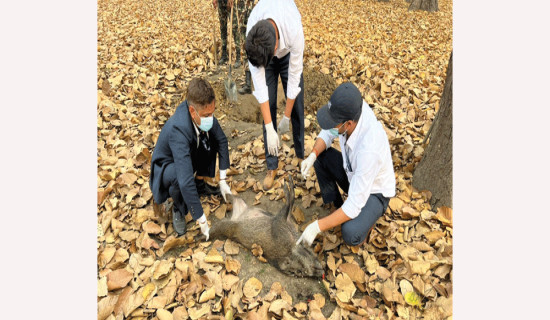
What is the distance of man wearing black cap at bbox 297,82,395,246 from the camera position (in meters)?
1.97

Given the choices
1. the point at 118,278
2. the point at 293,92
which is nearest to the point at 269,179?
the point at 293,92

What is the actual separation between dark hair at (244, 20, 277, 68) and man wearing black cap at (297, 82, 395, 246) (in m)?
0.64

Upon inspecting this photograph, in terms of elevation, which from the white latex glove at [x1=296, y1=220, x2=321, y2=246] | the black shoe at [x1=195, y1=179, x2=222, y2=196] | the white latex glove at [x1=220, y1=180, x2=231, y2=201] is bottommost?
the black shoe at [x1=195, y1=179, x2=222, y2=196]

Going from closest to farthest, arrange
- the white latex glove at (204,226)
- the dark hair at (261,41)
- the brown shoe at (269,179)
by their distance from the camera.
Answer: the dark hair at (261,41), the white latex glove at (204,226), the brown shoe at (269,179)

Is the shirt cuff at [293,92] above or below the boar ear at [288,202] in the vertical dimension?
above

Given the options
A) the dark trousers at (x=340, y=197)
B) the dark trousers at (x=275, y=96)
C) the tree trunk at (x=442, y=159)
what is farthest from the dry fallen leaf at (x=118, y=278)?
the tree trunk at (x=442, y=159)

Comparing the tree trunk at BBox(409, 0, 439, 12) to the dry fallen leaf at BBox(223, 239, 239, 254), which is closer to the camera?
the dry fallen leaf at BBox(223, 239, 239, 254)

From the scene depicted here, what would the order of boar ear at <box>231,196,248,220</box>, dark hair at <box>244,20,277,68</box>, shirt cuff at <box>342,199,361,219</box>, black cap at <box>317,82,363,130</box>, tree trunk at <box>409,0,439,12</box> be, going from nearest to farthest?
black cap at <box>317,82,363,130</box>
shirt cuff at <box>342,199,361,219</box>
dark hair at <box>244,20,277,68</box>
boar ear at <box>231,196,248,220</box>
tree trunk at <box>409,0,439,12</box>

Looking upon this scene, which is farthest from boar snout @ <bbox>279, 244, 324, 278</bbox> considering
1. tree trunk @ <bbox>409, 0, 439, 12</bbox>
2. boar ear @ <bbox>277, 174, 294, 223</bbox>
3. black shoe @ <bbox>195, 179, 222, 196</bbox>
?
tree trunk @ <bbox>409, 0, 439, 12</bbox>

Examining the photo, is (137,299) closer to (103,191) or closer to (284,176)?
(103,191)

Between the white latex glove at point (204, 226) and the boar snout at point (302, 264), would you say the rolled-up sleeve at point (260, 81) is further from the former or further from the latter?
the boar snout at point (302, 264)

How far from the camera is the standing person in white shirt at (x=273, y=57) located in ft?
7.69

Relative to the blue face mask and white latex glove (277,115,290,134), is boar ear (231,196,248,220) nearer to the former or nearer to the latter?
the blue face mask

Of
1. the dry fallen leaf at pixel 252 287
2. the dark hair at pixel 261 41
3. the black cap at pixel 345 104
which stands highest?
the dark hair at pixel 261 41
